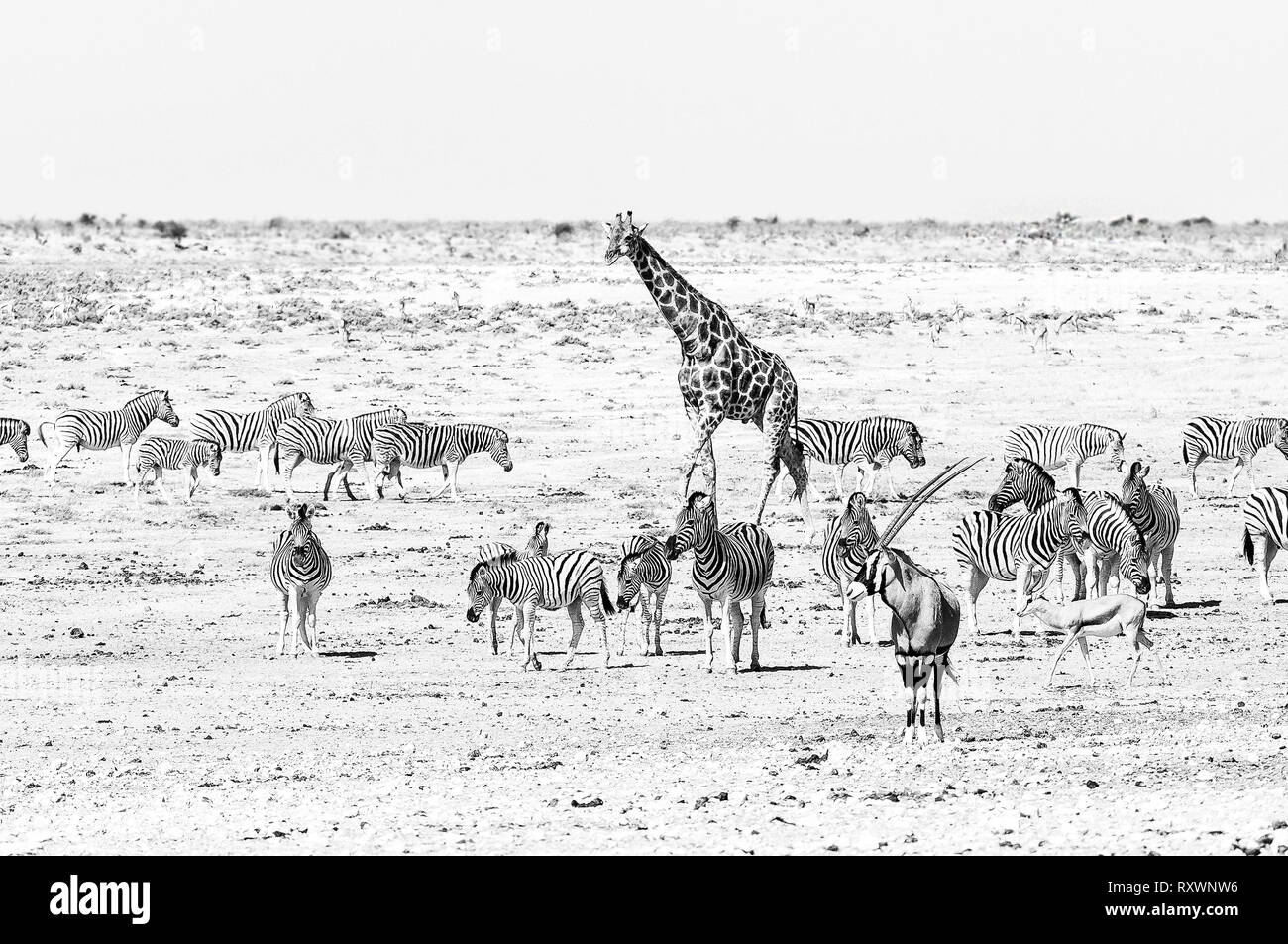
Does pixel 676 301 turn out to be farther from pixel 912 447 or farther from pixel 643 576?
pixel 643 576

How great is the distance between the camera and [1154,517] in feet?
58.2

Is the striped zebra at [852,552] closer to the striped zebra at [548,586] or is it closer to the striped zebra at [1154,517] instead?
the striped zebra at [548,586]

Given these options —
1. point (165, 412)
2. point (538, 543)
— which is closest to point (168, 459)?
point (165, 412)

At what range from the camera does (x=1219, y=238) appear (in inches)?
2418

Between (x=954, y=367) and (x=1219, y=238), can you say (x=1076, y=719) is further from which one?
(x=1219, y=238)

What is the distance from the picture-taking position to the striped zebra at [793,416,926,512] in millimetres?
24859

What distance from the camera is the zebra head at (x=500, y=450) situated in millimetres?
25797

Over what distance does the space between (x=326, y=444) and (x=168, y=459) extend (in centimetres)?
187

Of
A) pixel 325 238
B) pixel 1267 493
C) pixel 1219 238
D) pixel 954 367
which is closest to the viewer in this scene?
pixel 1267 493

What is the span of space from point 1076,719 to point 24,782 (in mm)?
6328
